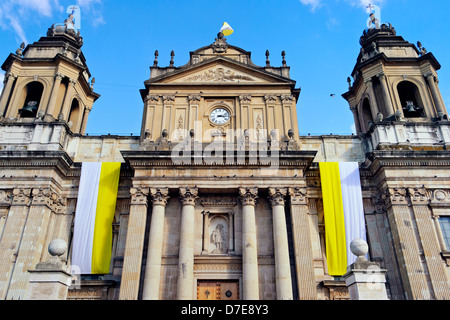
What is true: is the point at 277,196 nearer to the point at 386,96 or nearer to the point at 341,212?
the point at 341,212


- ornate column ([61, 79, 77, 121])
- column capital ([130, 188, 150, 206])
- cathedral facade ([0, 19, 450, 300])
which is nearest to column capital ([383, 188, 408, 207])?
cathedral facade ([0, 19, 450, 300])

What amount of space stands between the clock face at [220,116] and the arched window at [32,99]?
1144cm

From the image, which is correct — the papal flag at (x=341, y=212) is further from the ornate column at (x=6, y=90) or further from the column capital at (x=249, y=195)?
the ornate column at (x=6, y=90)

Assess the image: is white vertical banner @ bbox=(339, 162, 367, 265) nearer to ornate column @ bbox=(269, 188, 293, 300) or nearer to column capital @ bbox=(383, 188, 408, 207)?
column capital @ bbox=(383, 188, 408, 207)

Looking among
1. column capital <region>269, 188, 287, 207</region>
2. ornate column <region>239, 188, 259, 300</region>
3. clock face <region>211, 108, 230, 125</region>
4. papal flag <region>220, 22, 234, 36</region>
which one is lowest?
ornate column <region>239, 188, 259, 300</region>

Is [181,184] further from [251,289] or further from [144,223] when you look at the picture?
[251,289]

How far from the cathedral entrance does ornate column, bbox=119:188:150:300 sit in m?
3.11

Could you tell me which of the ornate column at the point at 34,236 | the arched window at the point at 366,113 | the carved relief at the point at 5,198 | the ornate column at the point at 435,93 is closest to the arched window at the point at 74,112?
the ornate column at the point at 34,236

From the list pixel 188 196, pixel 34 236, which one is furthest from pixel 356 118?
pixel 34 236

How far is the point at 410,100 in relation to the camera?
2497cm

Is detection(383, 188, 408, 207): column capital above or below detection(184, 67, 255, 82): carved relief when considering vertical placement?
below

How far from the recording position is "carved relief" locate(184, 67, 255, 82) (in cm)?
2362
